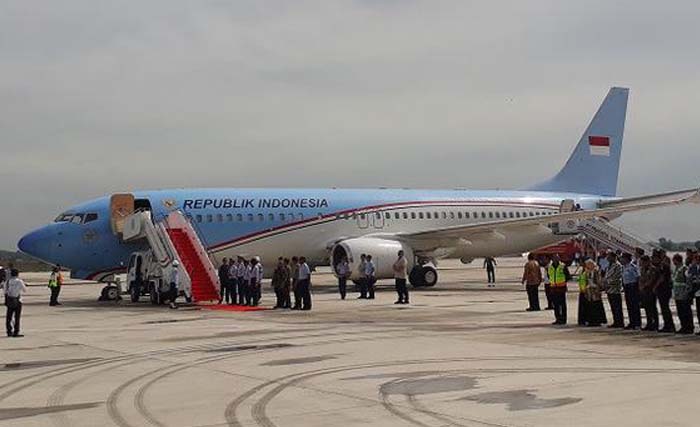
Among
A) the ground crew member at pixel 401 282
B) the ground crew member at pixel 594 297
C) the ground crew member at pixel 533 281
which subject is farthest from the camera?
the ground crew member at pixel 401 282

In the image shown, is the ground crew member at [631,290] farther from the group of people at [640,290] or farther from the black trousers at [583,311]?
the black trousers at [583,311]

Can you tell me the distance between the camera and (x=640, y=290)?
15.6 m

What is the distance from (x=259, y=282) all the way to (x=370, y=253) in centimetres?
604

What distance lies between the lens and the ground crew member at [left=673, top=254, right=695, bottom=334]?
579 inches

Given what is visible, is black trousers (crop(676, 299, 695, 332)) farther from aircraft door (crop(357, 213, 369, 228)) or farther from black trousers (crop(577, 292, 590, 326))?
aircraft door (crop(357, 213, 369, 228))

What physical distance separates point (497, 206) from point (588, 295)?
19112mm

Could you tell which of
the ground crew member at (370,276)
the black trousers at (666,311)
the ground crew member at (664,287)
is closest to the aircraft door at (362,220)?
the ground crew member at (370,276)

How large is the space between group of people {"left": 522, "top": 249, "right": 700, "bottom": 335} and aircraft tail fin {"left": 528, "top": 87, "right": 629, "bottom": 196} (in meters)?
22.1

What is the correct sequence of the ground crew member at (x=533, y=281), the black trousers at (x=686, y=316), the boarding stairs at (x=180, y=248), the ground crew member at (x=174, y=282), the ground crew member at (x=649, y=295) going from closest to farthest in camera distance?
the black trousers at (x=686, y=316), the ground crew member at (x=649, y=295), the ground crew member at (x=533, y=281), the ground crew member at (x=174, y=282), the boarding stairs at (x=180, y=248)

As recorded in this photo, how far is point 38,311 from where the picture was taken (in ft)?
75.4

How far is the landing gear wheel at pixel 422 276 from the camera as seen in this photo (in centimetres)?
3175

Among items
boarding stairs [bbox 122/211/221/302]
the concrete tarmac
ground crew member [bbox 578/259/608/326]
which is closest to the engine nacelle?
boarding stairs [bbox 122/211/221/302]

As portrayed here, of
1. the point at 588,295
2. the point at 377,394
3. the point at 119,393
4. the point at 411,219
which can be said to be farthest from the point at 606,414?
the point at 411,219

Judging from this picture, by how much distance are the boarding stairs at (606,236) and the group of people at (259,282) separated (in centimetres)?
1715
